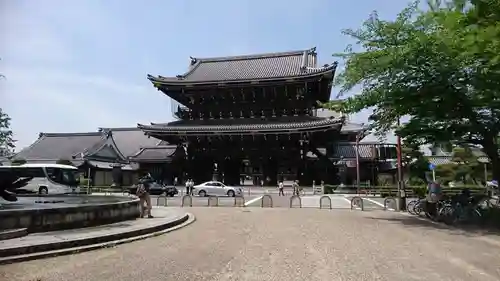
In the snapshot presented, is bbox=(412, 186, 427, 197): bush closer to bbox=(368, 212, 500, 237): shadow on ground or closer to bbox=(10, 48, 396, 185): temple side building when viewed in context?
bbox=(10, 48, 396, 185): temple side building

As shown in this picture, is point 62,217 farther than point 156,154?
No

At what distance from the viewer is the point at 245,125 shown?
4084 centimetres

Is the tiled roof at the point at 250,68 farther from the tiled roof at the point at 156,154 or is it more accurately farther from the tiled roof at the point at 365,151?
the tiled roof at the point at 365,151

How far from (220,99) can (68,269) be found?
1467 inches

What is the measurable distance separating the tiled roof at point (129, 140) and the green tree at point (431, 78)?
46587mm

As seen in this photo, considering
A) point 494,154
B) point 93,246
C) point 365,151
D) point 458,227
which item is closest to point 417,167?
point 365,151

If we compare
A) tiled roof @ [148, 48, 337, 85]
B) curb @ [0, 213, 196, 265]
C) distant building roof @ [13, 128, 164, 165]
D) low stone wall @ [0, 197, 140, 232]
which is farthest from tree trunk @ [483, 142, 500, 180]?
distant building roof @ [13, 128, 164, 165]

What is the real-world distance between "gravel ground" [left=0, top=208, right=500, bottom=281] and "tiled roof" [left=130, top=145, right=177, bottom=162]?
105 ft

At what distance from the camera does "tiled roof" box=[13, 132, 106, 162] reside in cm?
5543

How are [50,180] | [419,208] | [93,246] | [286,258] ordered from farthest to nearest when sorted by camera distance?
[50,180] < [419,208] < [93,246] < [286,258]

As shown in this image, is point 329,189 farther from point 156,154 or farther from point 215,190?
point 156,154

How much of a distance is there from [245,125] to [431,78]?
26.6 metres

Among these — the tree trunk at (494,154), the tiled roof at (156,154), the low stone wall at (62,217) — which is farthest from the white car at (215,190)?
the tree trunk at (494,154)

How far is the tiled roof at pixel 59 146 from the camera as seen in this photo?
5543cm
